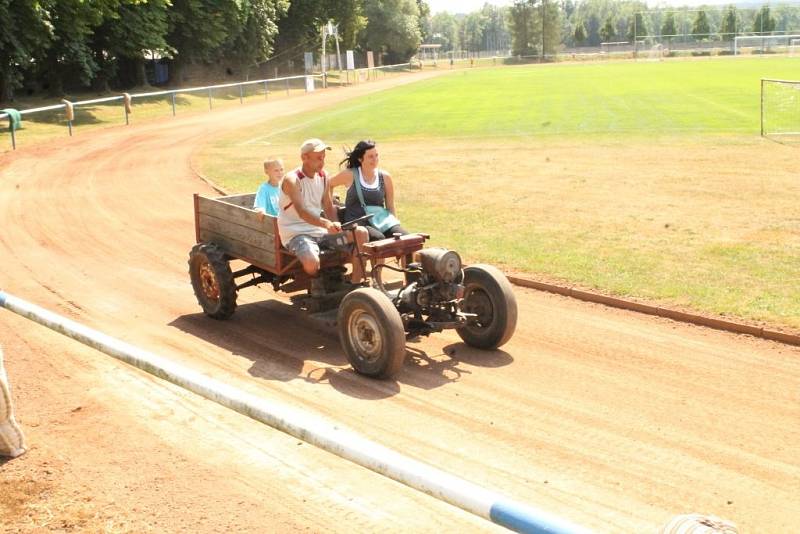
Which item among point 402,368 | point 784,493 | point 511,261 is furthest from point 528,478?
point 511,261

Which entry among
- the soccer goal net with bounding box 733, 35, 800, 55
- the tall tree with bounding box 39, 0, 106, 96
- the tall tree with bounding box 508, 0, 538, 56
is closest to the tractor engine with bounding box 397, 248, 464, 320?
the tall tree with bounding box 39, 0, 106, 96

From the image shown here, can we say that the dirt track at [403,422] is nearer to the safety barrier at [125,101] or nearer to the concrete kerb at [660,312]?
the concrete kerb at [660,312]

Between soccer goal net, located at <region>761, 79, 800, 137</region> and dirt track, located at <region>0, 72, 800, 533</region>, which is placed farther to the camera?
soccer goal net, located at <region>761, 79, 800, 137</region>

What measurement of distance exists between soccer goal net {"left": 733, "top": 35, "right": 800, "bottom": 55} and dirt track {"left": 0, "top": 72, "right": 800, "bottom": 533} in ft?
372

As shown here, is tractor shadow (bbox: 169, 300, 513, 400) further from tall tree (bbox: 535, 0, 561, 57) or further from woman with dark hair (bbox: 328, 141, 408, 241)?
tall tree (bbox: 535, 0, 561, 57)

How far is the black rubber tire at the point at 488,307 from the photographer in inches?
345

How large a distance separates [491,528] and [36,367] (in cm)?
525

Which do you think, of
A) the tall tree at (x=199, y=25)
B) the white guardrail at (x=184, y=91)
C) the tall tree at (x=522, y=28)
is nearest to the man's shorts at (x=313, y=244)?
the white guardrail at (x=184, y=91)

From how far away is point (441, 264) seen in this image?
841 cm

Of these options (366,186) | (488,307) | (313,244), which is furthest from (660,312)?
(313,244)

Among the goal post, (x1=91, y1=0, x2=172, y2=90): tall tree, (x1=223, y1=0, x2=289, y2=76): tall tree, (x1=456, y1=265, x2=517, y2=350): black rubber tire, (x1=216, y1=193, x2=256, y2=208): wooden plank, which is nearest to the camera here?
(x1=456, y1=265, x2=517, y2=350): black rubber tire

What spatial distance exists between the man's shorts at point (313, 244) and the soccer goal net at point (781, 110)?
2051 centimetres

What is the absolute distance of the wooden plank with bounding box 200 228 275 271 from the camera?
9883 mm

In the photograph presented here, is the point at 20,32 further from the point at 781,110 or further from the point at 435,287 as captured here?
the point at 435,287
